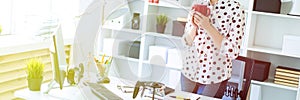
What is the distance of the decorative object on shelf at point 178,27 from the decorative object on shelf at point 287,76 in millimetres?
1424

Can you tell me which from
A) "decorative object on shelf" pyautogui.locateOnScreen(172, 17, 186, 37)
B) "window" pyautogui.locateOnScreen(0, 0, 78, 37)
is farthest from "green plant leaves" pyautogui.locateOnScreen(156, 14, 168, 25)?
"window" pyautogui.locateOnScreen(0, 0, 78, 37)

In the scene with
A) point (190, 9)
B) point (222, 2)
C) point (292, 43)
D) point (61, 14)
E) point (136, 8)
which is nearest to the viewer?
point (190, 9)

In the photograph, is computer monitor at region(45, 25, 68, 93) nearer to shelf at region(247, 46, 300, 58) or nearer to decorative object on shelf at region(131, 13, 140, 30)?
decorative object on shelf at region(131, 13, 140, 30)

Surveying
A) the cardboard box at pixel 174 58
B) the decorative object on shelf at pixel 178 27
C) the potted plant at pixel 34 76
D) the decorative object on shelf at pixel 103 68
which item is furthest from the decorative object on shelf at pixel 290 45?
the decorative object on shelf at pixel 103 68

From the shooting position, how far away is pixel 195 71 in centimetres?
168

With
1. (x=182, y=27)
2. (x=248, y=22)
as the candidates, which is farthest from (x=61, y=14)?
(x=182, y=27)

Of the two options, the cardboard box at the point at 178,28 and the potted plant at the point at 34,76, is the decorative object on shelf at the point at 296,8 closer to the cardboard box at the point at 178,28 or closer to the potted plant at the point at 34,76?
the cardboard box at the point at 178,28

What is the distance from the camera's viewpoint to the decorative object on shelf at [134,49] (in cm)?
155

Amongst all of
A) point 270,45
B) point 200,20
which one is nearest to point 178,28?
point 200,20

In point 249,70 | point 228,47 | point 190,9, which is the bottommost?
point 249,70

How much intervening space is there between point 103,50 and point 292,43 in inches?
67.5

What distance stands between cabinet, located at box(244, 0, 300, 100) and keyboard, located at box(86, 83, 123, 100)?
5.79 feet

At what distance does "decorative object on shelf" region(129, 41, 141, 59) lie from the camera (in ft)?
5.08

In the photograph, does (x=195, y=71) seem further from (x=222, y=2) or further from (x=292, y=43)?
(x=292, y=43)
